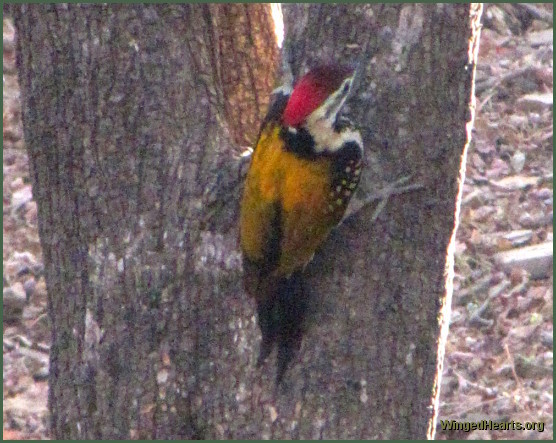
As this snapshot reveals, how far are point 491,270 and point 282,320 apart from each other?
3.96 meters

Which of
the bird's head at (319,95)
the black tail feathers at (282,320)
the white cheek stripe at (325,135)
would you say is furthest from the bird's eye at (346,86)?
the black tail feathers at (282,320)

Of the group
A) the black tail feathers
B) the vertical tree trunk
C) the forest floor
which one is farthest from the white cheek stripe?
the forest floor

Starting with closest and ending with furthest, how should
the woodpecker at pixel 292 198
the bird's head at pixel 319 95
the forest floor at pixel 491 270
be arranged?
1. the bird's head at pixel 319 95
2. the woodpecker at pixel 292 198
3. the forest floor at pixel 491 270

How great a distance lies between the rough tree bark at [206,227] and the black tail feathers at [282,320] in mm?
49

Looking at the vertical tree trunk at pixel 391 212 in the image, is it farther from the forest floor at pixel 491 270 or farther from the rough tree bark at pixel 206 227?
the forest floor at pixel 491 270

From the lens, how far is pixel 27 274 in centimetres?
729

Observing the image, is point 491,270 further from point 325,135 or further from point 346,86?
point 346,86

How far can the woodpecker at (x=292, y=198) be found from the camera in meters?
3.41

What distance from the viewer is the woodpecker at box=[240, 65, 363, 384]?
11.2 ft

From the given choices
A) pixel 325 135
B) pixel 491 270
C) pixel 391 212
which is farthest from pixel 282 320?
pixel 491 270

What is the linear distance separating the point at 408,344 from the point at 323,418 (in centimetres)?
42

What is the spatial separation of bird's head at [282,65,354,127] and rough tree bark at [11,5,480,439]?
0.11m

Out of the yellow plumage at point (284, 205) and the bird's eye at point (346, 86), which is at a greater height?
the bird's eye at point (346, 86)

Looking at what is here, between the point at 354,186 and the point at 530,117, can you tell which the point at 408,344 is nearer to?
the point at 354,186
